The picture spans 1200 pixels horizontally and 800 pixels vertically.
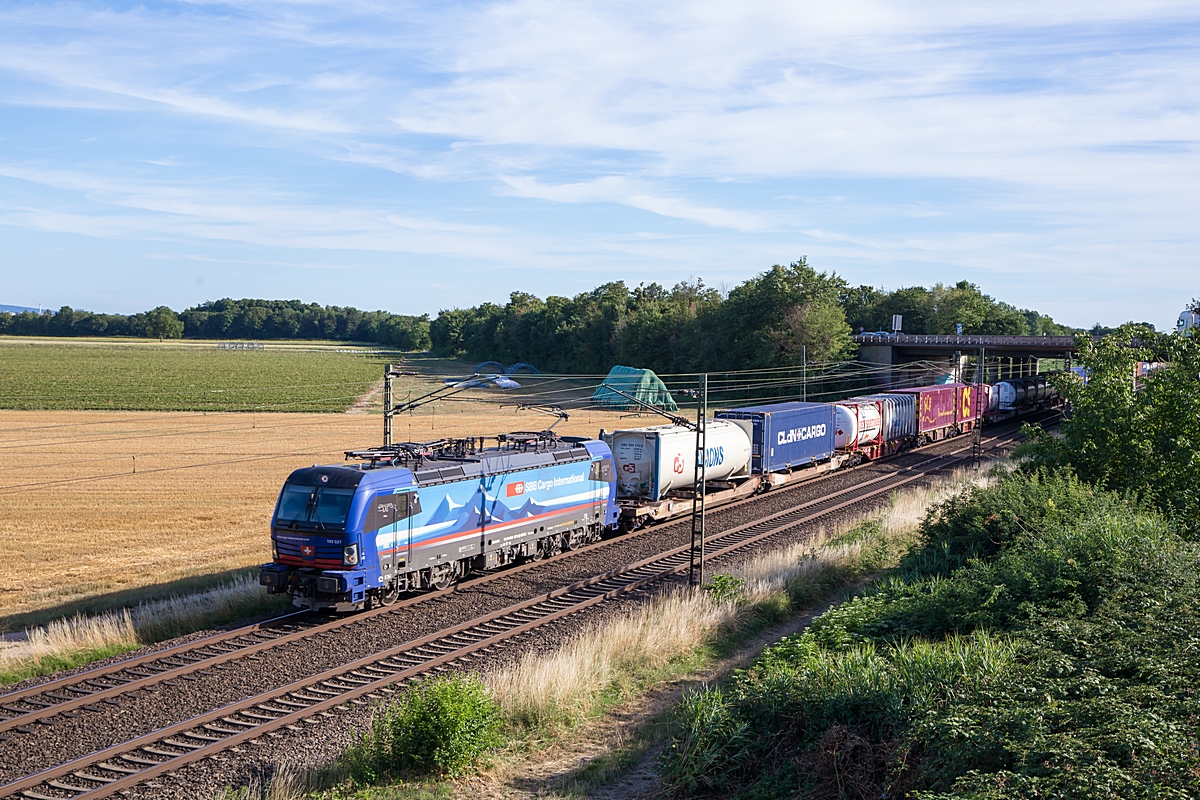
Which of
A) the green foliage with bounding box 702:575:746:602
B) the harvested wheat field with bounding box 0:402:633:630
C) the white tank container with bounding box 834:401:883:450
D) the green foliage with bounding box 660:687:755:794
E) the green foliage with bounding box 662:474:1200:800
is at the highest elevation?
the white tank container with bounding box 834:401:883:450

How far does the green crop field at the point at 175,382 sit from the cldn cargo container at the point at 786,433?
169ft

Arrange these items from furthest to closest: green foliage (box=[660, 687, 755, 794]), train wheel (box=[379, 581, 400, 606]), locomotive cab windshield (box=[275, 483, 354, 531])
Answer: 1. train wheel (box=[379, 581, 400, 606])
2. locomotive cab windshield (box=[275, 483, 354, 531])
3. green foliage (box=[660, 687, 755, 794])

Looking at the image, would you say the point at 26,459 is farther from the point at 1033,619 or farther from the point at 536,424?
the point at 1033,619

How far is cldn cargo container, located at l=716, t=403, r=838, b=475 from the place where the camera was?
34.5 meters

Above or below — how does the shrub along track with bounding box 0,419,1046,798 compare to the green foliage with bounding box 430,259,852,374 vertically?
below

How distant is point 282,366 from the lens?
136625 mm

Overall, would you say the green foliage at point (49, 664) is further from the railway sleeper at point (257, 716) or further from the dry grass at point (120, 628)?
the railway sleeper at point (257, 716)

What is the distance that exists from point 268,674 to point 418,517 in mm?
5020

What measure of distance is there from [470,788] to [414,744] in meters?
0.97

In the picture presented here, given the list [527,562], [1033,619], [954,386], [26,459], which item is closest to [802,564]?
[527,562]

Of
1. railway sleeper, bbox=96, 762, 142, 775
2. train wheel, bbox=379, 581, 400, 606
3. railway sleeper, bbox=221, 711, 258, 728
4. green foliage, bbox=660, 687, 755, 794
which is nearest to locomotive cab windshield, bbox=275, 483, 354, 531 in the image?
train wheel, bbox=379, 581, 400, 606

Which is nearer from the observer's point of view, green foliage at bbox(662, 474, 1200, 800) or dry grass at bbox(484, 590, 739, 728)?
green foliage at bbox(662, 474, 1200, 800)

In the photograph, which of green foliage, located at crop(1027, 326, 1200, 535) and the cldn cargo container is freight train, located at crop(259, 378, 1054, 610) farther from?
green foliage, located at crop(1027, 326, 1200, 535)

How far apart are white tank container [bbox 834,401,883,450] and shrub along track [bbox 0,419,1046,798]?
61.4 feet
